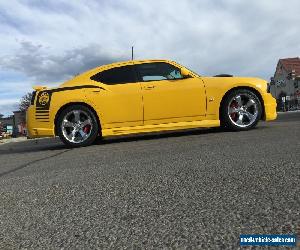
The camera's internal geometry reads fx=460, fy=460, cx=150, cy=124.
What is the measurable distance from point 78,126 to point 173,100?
165cm

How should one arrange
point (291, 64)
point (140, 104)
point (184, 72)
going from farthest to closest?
point (291, 64) → point (184, 72) → point (140, 104)

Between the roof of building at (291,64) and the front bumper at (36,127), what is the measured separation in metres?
70.0

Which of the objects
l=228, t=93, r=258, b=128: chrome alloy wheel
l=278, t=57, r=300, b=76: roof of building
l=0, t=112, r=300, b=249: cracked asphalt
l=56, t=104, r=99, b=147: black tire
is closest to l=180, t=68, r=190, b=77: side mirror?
l=228, t=93, r=258, b=128: chrome alloy wheel

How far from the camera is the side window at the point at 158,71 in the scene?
7855 mm

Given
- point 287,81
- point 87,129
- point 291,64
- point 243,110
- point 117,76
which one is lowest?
point 87,129

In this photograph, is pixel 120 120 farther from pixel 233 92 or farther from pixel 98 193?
pixel 98 193

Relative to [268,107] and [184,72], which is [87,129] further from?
[268,107]

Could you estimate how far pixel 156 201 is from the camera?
3127mm

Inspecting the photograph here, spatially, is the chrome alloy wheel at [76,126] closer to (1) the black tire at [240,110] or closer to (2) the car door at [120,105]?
(2) the car door at [120,105]

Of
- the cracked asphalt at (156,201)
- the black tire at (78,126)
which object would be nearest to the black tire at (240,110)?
the black tire at (78,126)

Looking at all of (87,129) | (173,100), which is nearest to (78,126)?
(87,129)

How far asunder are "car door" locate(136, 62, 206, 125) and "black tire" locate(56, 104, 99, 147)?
906 mm

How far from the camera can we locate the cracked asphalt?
96.0 inches

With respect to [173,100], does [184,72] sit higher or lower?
higher
